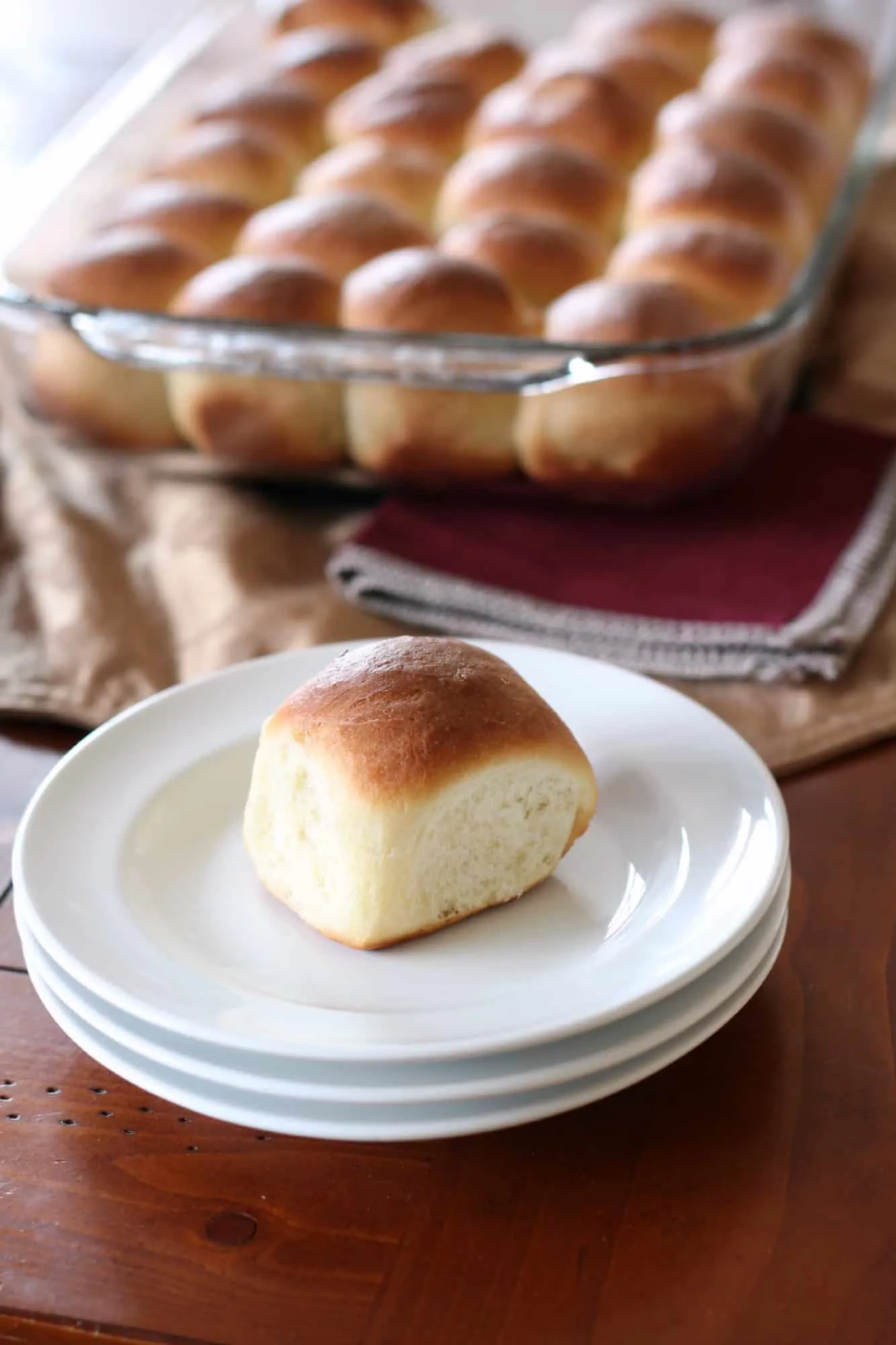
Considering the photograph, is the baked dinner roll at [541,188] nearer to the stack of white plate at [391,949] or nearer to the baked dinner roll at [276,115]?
the baked dinner roll at [276,115]

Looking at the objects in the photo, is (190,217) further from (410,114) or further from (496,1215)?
(496,1215)

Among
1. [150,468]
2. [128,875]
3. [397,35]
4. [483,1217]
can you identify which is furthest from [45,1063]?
[397,35]

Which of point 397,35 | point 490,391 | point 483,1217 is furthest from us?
point 397,35

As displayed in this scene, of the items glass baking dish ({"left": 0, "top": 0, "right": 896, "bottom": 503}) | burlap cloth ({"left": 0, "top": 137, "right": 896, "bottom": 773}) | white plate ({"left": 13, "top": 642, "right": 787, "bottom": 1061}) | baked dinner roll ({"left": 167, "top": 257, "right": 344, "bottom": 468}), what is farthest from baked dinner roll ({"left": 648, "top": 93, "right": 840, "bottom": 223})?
white plate ({"left": 13, "top": 642, "right": 787, "bottom": 1061})

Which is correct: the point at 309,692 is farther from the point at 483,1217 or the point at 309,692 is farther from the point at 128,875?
the point at 483,1217

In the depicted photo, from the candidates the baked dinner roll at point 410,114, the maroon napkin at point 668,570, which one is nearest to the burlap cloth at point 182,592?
the maroon napkin at point 668,570

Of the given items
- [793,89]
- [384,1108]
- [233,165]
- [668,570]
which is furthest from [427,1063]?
[793,89]

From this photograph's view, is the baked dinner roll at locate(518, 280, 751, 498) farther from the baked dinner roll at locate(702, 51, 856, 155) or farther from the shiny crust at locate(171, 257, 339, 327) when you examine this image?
the baked dinner roll at locate(702, 51, 856, 155)
